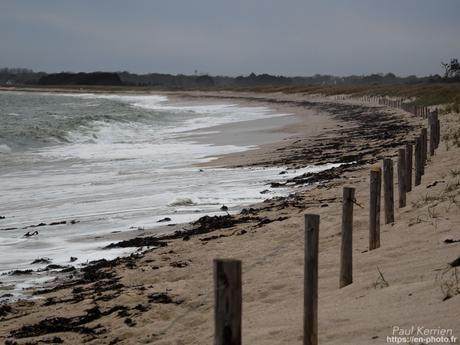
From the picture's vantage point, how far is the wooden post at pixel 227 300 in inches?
124

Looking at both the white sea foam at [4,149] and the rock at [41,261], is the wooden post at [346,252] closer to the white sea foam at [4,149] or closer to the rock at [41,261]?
the rock at [41,261]

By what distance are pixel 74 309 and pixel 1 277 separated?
190cm

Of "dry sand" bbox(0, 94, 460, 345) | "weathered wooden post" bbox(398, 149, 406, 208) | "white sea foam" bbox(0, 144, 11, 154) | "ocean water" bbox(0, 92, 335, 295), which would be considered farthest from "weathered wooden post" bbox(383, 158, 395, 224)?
"white sea foam" bbox(0, 144, 11, 154)

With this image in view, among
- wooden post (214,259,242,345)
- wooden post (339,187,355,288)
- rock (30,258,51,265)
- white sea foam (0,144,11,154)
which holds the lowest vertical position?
rock (30,258,51,265)

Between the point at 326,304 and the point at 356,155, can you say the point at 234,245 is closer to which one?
the point at 326,304

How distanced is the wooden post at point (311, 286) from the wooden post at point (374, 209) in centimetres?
232

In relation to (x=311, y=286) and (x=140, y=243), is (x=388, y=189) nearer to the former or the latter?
(x=311, y=286)

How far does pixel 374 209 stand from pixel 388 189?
96 centimetres

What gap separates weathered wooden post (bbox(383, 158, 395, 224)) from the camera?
7.70m

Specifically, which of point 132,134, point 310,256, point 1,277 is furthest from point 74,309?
point 132,134

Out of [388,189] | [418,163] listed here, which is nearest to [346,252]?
[388,189]

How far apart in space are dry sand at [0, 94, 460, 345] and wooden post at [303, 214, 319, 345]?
0.18 m

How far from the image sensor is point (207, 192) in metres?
13.1

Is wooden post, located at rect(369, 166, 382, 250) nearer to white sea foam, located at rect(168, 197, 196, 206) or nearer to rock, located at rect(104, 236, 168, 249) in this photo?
rock, located at rect(104, 236, 168, 249)
